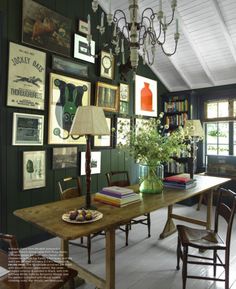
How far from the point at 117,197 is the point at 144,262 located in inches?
44.5

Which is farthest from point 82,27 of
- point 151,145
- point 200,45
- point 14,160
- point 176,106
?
point 176,106

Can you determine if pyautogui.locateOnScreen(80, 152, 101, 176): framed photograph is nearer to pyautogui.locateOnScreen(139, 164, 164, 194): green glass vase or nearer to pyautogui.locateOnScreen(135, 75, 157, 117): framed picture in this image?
pyautogui.locateOnScreen(135, 75, 157, 117): framed picture

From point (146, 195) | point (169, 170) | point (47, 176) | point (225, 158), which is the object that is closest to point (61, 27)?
point (47, 176)

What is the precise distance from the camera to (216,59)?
4.48m

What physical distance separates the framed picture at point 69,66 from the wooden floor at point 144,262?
7.62 ft

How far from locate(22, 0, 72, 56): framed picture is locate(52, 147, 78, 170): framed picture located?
134cm

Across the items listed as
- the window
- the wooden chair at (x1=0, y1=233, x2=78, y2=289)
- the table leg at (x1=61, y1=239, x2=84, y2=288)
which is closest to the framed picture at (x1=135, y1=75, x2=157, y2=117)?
the window

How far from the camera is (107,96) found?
4051 millimetres

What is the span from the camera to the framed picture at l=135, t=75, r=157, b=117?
475cm

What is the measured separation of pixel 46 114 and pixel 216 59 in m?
3.18

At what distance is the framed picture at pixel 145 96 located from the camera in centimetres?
475

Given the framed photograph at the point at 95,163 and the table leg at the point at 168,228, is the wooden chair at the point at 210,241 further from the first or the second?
the framed photograph at the point at 95,163

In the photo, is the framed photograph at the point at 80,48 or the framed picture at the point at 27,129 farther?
the framed photograph at the point at 80,48

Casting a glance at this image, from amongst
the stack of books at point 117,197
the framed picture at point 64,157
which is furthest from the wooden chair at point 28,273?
the framed picture at point 64,157
